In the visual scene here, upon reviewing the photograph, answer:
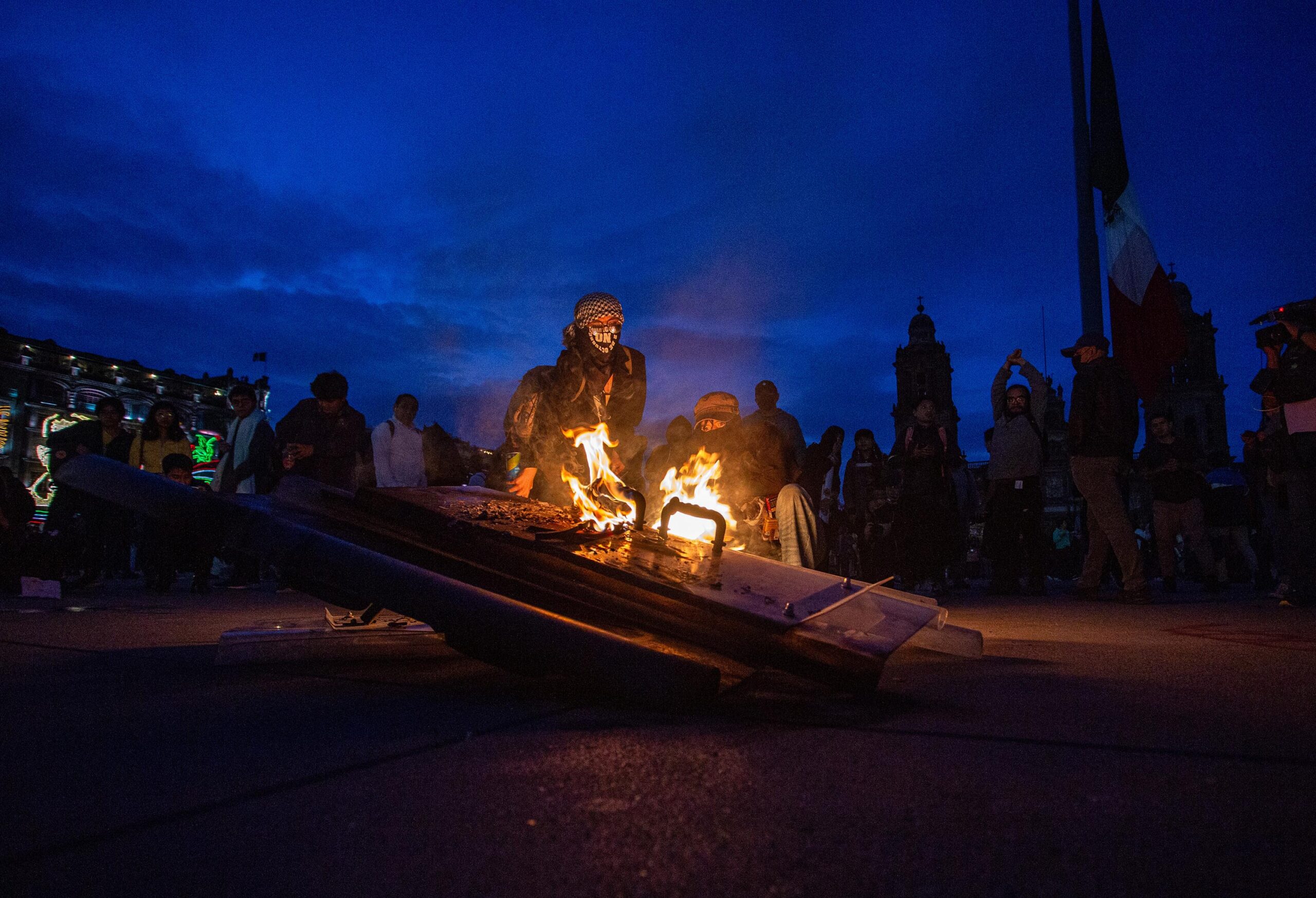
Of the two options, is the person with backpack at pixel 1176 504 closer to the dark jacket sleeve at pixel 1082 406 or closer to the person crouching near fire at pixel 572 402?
the dark jacket sleeve at pixel 1082 406

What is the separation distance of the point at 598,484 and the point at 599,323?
1.34 meters

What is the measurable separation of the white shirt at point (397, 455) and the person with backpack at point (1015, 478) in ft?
19.5

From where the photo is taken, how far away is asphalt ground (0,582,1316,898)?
1.12m

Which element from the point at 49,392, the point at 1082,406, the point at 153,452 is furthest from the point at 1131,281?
the point at 49,392

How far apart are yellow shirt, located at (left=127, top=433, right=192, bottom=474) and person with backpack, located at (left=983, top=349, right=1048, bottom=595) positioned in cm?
874

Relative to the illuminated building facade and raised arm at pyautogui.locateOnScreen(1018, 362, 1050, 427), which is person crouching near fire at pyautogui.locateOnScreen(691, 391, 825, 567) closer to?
raised arm at pyautogui.locateOnScreen(1018, 362, 1050, 427)

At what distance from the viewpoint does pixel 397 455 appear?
7711mm

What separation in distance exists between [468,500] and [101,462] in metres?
1.22

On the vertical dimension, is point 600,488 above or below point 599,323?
below

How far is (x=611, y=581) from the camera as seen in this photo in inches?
101

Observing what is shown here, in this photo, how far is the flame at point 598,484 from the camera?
13.6 ft

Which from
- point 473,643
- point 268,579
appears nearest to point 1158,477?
point 473,643

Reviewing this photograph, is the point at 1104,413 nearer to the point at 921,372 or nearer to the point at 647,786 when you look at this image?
the point at 647,786

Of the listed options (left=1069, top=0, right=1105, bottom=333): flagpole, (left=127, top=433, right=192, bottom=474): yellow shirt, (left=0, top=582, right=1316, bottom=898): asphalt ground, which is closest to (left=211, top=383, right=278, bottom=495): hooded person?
(left=127, top=433, right=192, bottom=474): yellow shirt
